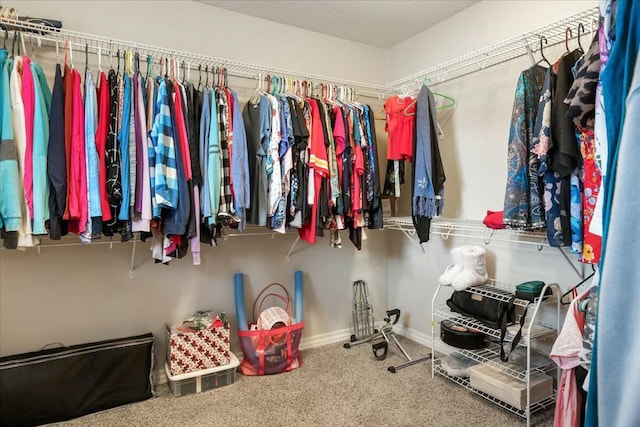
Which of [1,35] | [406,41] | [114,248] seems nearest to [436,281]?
[406,41]

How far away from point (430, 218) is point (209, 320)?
155cm

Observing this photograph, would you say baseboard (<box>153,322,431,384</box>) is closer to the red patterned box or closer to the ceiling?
the red patterned box

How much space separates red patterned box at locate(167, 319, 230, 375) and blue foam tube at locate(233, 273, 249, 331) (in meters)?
0.19

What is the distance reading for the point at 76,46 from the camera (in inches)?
87.4

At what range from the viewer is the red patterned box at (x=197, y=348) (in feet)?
7.70

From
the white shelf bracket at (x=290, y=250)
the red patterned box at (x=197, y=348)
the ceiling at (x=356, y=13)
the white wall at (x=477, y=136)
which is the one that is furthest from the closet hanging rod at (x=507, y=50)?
the red patterned box at (x=197, y=348)

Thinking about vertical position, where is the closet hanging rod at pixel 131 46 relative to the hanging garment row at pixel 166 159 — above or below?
above

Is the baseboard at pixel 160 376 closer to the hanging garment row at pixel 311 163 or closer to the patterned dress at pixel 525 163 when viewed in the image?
the hanging garment row at pixel 311 163

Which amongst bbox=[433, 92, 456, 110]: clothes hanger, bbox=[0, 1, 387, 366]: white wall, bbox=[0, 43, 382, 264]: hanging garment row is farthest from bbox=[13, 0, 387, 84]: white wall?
bbox=[433, 92, 456, 110]: clothes hanger

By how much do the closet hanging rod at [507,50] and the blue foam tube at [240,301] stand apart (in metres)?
1.83

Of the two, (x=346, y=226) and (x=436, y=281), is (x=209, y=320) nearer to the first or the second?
(x=346, y=226)

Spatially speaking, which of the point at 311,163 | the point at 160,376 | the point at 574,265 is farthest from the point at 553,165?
the point at 160,376

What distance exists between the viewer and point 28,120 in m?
1.80

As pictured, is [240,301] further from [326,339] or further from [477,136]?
[477,136]
